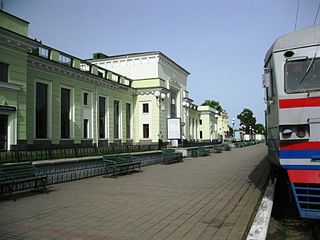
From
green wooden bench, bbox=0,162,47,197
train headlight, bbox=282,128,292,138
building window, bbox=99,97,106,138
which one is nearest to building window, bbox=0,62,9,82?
green wooden bench, bbox=0,162,47,197

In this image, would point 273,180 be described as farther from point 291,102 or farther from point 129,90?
point 129,90

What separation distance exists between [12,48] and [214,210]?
58.0 ft

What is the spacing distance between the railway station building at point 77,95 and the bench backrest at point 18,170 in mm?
10491

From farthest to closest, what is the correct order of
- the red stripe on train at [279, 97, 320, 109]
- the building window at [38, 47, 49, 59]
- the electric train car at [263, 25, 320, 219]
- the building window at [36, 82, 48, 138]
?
1. the building window at [38, 47, 49, 59]
2. the building window at [36, 82, 48, 138]
3. the red stripe on train at [279, 97, 320, 109]
4. the electric train car at [263, 25, 320, 219]

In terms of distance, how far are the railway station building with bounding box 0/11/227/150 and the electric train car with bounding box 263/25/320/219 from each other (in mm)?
16635

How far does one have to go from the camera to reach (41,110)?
25.1 m

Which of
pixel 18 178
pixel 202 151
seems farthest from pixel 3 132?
pixel 202 151

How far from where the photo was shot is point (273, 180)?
1004 cm

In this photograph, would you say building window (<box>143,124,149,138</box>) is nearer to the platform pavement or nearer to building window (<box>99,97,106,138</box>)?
building window (<box>99,97,106,138</box>)

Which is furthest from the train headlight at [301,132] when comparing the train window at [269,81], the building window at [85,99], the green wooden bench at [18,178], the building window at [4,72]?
the building window at [85,99]

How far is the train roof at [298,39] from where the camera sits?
6230 mm

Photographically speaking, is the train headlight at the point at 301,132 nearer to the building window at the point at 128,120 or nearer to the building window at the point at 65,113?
the building window at the point at 65,113

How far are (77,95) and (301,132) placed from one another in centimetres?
2562

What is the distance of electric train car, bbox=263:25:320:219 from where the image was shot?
560cm
